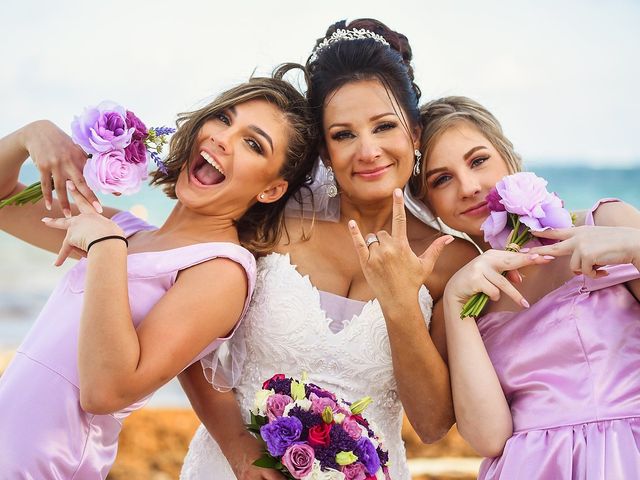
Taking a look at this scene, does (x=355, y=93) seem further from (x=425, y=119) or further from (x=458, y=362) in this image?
(x=458, y=362)

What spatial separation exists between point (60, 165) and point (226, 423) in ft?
4.65

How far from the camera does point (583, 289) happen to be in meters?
3.42

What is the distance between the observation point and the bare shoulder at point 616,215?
3.37 metres

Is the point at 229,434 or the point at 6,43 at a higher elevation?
the point at 6,43

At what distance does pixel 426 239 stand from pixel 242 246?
98 centimetres

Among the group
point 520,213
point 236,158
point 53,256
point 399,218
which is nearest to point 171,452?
point 236,158

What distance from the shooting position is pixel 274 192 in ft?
12.9

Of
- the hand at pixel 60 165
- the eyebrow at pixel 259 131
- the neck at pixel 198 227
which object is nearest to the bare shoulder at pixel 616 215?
the eyebrow at pixel 259 131

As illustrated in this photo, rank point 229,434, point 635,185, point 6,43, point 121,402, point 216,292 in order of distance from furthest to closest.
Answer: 1. point 635,185
2. point 6,43
3. point 229,434
4. point 216,292
5. point 121,402

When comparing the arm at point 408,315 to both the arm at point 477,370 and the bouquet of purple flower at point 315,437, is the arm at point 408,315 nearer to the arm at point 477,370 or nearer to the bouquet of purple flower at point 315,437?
the arm at point 477,370

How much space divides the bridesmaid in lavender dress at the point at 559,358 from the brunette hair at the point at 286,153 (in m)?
1.01

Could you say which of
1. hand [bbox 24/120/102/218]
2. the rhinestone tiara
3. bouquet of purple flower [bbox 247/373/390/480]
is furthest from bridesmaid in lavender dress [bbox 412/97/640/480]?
hand [bbox 24/120/102/218]

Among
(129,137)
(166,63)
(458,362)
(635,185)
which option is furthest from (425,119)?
(635,185)

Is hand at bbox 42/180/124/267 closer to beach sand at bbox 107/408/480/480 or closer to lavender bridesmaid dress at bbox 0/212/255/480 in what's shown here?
lavender bridesmaid dress at bbox 0/212/255/480
